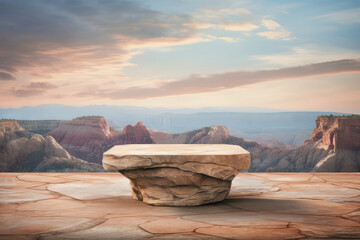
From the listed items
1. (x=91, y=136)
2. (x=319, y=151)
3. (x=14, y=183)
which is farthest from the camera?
(x=91, y=136)

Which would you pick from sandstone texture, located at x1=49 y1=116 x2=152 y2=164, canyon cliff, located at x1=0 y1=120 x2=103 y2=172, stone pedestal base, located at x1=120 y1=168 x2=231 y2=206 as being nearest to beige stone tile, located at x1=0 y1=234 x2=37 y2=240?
stone pedestal base, located at x1=120 y1=168 x2=231 y2=206

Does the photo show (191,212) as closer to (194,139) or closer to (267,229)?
(267,229)

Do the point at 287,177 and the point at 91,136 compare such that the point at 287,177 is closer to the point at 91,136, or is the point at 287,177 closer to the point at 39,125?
the point at 39,125

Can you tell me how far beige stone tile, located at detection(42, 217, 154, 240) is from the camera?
2670 millimetres

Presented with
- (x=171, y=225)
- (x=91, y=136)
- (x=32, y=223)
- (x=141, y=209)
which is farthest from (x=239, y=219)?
(x=91, y=136)

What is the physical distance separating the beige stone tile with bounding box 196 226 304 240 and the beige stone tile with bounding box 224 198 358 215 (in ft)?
2.35

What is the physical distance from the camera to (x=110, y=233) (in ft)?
9.11

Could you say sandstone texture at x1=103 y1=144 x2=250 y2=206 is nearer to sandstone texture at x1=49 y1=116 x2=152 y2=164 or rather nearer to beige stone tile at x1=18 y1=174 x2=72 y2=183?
beige stone tile at x1=18 y1=174 x2=72 y2=183

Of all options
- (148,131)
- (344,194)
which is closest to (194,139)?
(148,131)

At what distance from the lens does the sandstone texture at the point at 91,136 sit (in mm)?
50562

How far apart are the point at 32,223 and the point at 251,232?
5.55 feet

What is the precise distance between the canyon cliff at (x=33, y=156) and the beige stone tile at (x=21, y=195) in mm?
31492

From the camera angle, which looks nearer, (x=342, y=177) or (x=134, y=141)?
(x=342, y=177)

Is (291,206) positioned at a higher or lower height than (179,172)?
lower
